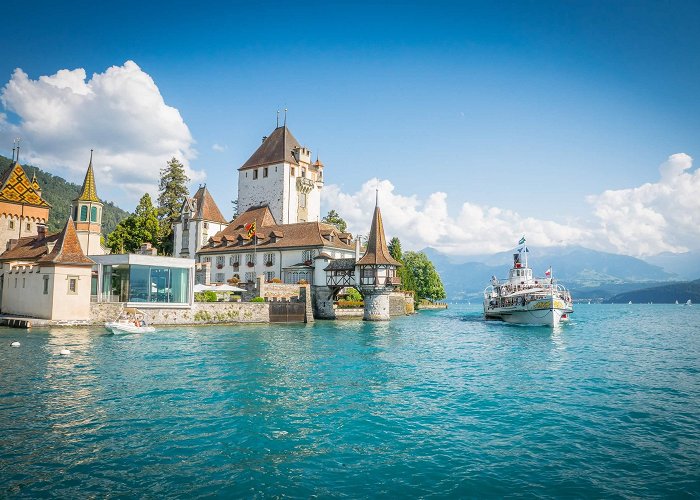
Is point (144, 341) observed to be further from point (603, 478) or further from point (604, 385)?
point (603, 478)

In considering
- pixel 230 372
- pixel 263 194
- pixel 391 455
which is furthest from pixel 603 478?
pixel 263 194

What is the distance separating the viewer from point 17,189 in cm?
5719

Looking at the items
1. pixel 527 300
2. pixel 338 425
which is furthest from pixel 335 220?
pixel 338 425

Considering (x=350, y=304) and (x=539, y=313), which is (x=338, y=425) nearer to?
(x=350, y=304)

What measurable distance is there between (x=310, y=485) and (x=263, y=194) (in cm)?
7129

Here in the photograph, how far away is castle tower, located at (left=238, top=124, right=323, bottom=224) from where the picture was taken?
77125 millimetres

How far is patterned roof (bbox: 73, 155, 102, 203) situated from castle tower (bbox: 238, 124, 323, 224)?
28.9 metres

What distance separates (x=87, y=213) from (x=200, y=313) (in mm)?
16870

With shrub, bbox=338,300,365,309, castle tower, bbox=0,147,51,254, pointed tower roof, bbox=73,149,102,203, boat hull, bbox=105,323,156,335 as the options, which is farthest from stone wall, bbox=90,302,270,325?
castle tower, bbox=0,147,51,254

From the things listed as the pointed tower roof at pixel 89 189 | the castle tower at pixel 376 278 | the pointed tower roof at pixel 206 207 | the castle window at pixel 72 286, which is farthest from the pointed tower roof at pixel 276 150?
the castle window at pixel 72 286

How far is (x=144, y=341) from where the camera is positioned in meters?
33.4

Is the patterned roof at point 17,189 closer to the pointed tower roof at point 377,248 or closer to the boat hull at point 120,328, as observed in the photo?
the boat hull at point 120,328

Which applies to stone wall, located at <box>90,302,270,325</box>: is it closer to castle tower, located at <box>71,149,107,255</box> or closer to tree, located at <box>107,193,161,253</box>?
castle tower, located at <box>71,149,107,255</box>

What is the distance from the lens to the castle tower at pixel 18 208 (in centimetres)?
5581
